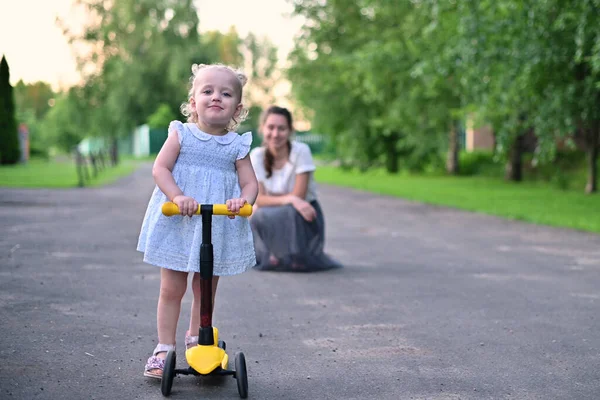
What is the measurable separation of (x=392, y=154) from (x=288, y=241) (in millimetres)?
31309

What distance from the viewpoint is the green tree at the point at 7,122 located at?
37875mm

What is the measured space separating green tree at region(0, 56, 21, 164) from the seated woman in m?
31.6

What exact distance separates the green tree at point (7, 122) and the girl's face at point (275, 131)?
1246 inches

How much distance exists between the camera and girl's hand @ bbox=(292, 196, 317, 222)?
8.16 metres

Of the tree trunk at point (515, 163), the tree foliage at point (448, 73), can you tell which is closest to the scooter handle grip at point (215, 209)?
the tree foliage at point (448, 73)

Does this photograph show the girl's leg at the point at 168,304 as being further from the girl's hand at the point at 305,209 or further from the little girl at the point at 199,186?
the girl's hand at the point at 305,209

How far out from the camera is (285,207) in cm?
837

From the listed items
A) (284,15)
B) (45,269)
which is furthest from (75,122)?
(45,269)

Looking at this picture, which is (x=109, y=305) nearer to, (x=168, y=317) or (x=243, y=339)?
(x=243, y=339)

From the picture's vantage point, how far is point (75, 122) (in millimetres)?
57812

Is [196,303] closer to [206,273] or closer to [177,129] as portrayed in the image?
[206,273]

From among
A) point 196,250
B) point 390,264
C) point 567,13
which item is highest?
point 567,13

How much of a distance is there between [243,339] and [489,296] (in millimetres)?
2522

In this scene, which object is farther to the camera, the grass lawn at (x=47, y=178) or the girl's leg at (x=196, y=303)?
the grass lawn at (x=47, y=178)
